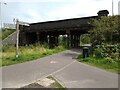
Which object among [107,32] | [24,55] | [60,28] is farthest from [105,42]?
[60,28]

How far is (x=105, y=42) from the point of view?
21.4m

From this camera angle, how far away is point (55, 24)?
3597 centimetres

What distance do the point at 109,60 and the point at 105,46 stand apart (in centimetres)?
388

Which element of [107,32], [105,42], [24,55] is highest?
[107,32]

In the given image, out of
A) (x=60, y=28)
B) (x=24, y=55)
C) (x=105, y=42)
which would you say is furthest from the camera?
(x=60, y=28)

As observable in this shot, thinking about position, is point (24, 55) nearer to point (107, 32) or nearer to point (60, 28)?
point (107, 32)

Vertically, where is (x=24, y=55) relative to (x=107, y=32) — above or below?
below

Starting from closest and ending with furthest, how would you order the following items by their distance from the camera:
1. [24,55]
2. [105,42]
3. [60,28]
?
[24,55]
[105,42]
[60,28]

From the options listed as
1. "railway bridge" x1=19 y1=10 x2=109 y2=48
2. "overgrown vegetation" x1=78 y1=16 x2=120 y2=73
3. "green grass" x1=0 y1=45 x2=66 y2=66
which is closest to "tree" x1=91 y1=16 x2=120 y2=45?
"overgrown vegetation" x1=78 y1=16 x2=120 y2=73

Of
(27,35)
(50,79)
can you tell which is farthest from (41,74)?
(27,35)

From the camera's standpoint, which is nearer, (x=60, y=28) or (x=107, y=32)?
(x=107, y=32)

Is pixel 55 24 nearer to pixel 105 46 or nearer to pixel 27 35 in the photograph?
pixel 27 35

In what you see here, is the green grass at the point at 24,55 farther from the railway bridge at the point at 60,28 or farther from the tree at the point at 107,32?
the railway bridge at the point at 60,28

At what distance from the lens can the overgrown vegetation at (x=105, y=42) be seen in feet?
53.6
